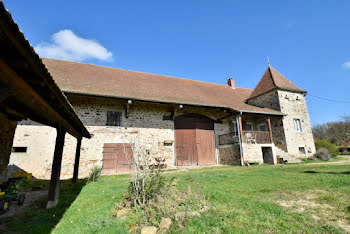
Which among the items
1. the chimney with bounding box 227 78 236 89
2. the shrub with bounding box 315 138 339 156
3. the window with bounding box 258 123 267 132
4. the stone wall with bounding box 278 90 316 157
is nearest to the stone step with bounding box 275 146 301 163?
the stone wall with bounding box 278 90 316 157

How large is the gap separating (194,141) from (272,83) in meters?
7.37

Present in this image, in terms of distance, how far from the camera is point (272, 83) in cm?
1246

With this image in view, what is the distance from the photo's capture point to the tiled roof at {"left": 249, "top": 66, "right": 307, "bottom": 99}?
12241mm

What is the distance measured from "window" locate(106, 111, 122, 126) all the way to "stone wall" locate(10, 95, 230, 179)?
169 millimetres

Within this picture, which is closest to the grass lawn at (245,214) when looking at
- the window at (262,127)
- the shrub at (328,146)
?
the window at (262,127)

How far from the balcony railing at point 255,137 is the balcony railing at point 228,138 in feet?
1.48

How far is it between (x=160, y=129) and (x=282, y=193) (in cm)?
669

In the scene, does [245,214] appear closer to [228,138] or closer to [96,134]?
[96,134]

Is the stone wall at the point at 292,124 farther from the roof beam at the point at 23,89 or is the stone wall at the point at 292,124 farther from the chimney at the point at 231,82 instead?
the roof beam at the point at 23,89

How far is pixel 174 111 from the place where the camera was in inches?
377

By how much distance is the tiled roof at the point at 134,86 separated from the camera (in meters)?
8.25

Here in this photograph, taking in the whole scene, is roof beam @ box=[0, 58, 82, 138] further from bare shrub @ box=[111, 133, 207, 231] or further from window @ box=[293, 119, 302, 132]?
window @ box=[293, 119, 302, 132]

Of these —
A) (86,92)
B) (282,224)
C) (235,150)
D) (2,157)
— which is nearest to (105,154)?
(86,92)

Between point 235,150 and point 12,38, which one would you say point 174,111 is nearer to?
point 235,150
